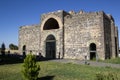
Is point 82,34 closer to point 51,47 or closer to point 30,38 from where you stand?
point 51,47

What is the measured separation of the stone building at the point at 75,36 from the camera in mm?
28641

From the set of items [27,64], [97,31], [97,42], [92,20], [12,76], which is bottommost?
[12,76]

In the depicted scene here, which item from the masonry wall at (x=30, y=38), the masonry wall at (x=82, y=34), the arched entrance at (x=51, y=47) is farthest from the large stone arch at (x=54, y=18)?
the arched entrance at (x=51, y=47)

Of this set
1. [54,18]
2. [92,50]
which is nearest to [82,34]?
[92,50]

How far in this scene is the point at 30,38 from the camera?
125 feet

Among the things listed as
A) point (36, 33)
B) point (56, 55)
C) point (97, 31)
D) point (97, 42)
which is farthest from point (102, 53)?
point (36, 33)

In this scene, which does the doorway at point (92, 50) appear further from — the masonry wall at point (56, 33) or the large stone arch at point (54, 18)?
the large stone arch at point (54, 18)

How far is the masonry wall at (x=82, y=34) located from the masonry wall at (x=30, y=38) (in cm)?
759

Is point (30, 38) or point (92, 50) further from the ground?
point (30, 38)

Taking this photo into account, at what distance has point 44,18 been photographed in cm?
3525

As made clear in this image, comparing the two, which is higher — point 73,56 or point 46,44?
point 46,44

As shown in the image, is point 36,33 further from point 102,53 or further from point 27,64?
point 27,64

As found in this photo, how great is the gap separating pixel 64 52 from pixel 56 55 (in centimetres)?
175

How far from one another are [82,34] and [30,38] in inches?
518
